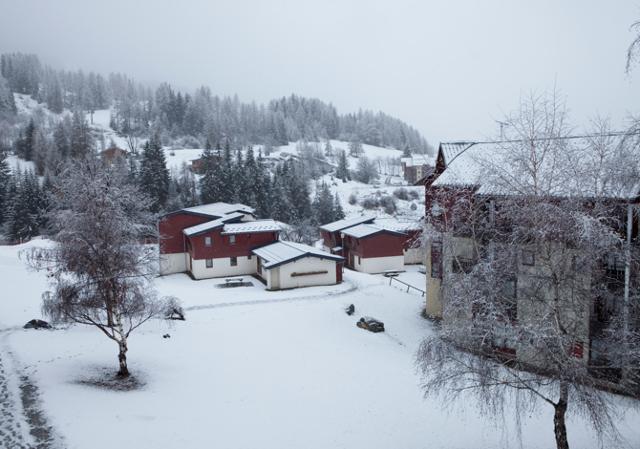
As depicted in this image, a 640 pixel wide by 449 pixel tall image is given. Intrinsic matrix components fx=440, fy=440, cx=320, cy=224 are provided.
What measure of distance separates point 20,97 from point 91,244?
665ft

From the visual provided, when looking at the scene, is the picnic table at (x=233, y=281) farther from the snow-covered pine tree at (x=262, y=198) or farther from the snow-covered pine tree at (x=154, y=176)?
the snow-covered pine tree at (x=262, y=198)

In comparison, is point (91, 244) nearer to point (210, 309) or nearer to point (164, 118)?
point (210, 309)

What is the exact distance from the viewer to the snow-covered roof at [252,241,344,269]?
3819cm

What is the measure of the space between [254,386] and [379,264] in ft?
102

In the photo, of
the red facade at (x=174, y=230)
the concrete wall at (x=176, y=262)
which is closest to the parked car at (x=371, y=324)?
the concrete wall at (x=176, y=262)

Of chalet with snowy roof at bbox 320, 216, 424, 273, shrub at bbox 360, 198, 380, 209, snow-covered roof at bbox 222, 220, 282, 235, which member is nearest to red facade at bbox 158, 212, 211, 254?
snow-covered roof at bbox 222, 220, 282, 235

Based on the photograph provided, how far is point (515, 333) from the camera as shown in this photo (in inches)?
450

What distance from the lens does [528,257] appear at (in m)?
12.5

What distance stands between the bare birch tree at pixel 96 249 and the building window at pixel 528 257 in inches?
565

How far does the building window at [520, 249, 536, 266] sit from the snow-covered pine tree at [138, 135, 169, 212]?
6171 cm

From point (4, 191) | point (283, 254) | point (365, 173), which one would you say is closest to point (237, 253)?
point (283, 254)

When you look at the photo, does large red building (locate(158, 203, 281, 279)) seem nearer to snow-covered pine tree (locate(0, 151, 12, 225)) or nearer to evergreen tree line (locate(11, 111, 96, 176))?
snow-covered pine tree (locate(0, 151, 12, 225))

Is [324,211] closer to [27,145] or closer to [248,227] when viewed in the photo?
[248,227]

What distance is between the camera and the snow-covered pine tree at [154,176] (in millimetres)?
68500
